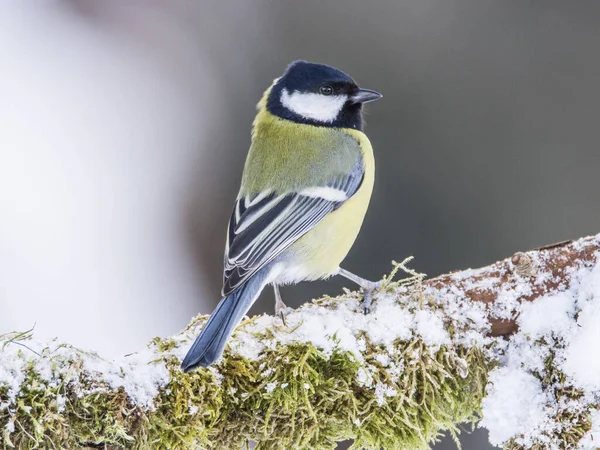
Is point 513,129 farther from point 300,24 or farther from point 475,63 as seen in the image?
point 300,24

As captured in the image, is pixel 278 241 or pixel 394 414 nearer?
pixel 394 414

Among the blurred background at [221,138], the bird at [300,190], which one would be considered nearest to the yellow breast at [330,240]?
the bird at [300,190]

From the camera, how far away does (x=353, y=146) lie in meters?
2.45

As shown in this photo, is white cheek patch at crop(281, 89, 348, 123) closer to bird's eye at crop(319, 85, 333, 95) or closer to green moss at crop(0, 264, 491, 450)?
bird's eye at crop(319, 85, 333, 95)

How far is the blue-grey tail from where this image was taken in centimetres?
140

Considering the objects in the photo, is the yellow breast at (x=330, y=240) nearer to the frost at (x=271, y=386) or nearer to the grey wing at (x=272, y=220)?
the grey wing at (x=272, y=220)

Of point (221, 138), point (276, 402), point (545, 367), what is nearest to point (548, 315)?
point (545, 367)

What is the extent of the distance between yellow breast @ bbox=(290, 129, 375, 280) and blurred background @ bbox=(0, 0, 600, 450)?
2.84 ft

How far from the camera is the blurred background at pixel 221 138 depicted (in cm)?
317

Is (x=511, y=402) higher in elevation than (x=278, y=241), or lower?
lower

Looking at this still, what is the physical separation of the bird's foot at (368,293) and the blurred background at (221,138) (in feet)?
4.33

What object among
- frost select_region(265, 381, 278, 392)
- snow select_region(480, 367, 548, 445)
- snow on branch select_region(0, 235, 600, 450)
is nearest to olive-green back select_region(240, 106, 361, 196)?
snow on branch select_region(0, 235, 600, 450)

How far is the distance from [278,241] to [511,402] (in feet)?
2.97

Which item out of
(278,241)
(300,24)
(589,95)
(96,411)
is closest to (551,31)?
(589,95)
